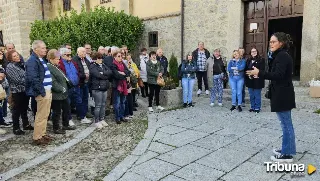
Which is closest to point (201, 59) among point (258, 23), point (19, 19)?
point (258, 23)

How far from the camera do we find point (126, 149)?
16.7 ft

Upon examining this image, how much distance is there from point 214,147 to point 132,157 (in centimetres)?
146

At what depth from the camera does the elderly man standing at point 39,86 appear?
5.14 meters

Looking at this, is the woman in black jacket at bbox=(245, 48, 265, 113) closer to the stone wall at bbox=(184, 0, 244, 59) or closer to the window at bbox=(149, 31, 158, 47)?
the stone wall at bbox=(184, 0, 244, 59)

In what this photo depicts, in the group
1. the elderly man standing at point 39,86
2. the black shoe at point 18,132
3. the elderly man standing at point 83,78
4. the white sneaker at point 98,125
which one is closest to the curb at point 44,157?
the white sneaker at point 98,125

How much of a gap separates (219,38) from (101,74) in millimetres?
6269

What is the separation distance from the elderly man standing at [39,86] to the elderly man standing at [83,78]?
58.6 inches

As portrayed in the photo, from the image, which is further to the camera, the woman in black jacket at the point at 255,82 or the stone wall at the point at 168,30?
the stone wall at the point at 168,30

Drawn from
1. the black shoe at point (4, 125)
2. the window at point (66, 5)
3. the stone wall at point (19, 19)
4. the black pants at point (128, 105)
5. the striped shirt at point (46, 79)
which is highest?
the window at point (66, 5)

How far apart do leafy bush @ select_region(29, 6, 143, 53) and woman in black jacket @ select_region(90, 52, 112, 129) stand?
268 inches

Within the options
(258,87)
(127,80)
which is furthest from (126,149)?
(258,87)

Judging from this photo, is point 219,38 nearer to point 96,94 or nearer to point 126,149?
point 96,94

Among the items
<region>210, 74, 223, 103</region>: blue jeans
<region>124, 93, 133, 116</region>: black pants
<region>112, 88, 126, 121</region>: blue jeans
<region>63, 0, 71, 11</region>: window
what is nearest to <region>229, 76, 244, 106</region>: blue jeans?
<region>210, 74, 223, 103</region>: blue jeans

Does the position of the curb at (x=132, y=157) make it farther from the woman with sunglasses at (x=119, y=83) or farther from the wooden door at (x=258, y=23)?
the wooden door at (x=258, y=23)
